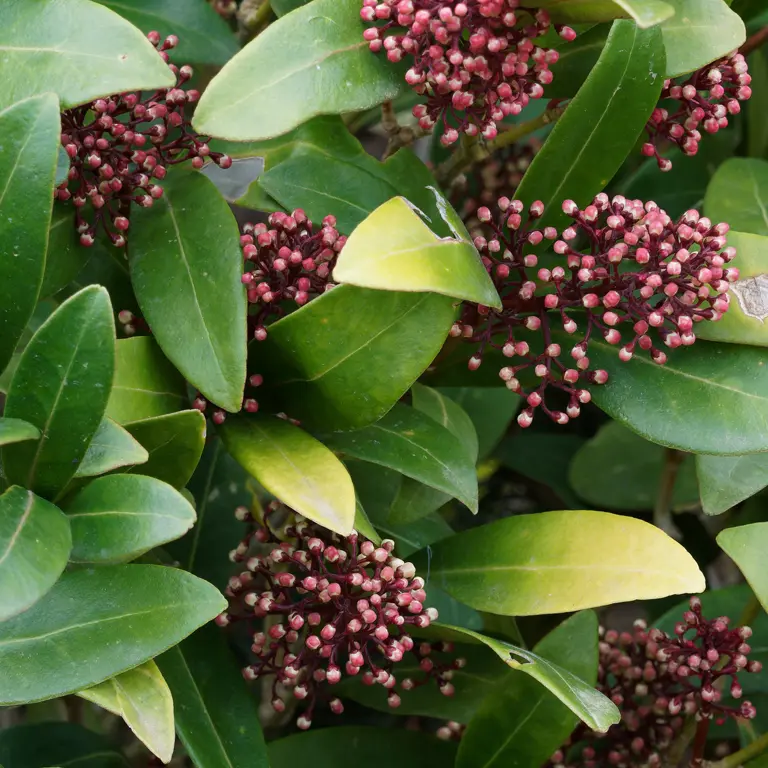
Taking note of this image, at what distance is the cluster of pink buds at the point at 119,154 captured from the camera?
3.27 feet

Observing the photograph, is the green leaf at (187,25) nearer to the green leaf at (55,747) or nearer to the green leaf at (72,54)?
the green leaf at (72,54)

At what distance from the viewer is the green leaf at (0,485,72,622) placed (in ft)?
2.45

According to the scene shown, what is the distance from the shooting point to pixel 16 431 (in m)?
0.83

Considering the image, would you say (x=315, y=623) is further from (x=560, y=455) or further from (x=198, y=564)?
(x=560, y=455)

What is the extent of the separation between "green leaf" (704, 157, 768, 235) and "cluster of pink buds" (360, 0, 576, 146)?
1.29ft

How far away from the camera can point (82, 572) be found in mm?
902

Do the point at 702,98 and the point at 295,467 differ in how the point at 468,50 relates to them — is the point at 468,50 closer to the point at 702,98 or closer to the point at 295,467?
the point at 702,98

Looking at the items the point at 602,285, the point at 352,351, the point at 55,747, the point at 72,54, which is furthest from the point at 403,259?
the point at 55,747

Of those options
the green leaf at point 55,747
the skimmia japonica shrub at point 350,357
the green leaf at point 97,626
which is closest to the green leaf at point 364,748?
the skimmia japonica shrub at point 350,357

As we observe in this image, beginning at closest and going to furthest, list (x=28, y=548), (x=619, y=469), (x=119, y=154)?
(x=28, y=548)
(x=119, y=154)
(x=619, y=469)

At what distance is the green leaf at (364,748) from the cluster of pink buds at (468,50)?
680 mm

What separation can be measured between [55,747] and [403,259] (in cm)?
77

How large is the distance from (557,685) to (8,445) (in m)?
0.51

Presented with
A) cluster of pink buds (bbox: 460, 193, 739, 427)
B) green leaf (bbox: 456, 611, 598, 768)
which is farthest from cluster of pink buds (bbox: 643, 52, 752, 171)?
green leaf (bbox: 456, 611, 598, 768)
